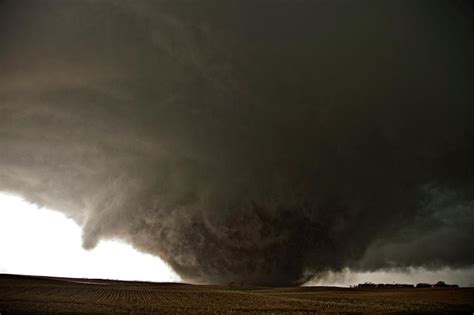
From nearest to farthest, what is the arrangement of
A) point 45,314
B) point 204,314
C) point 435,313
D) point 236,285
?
point 45,314, point 204,314, point 435,313, point 236,285

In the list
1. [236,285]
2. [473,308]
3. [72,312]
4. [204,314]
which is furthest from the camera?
[236,285]

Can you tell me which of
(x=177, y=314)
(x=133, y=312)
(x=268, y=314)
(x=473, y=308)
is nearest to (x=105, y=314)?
(x=133, y=312)

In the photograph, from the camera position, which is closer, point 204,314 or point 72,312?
point 72,312

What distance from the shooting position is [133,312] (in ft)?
137

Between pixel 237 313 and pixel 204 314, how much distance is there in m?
4.30

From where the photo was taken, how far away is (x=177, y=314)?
135 feet

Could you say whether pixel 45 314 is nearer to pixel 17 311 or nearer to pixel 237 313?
pixel 17 311

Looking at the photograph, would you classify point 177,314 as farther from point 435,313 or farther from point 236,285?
point 236,285

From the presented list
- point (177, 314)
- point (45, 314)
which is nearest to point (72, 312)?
point (45, 314)

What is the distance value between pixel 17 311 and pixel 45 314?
123 inches

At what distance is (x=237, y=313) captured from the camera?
1753 inches

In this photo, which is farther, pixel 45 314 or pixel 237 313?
pixel 237 313

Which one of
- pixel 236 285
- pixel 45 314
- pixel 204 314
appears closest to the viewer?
pixel 45 314

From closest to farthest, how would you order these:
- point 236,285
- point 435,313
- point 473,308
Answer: point 435,313 → point 473,308 → point 236,285
